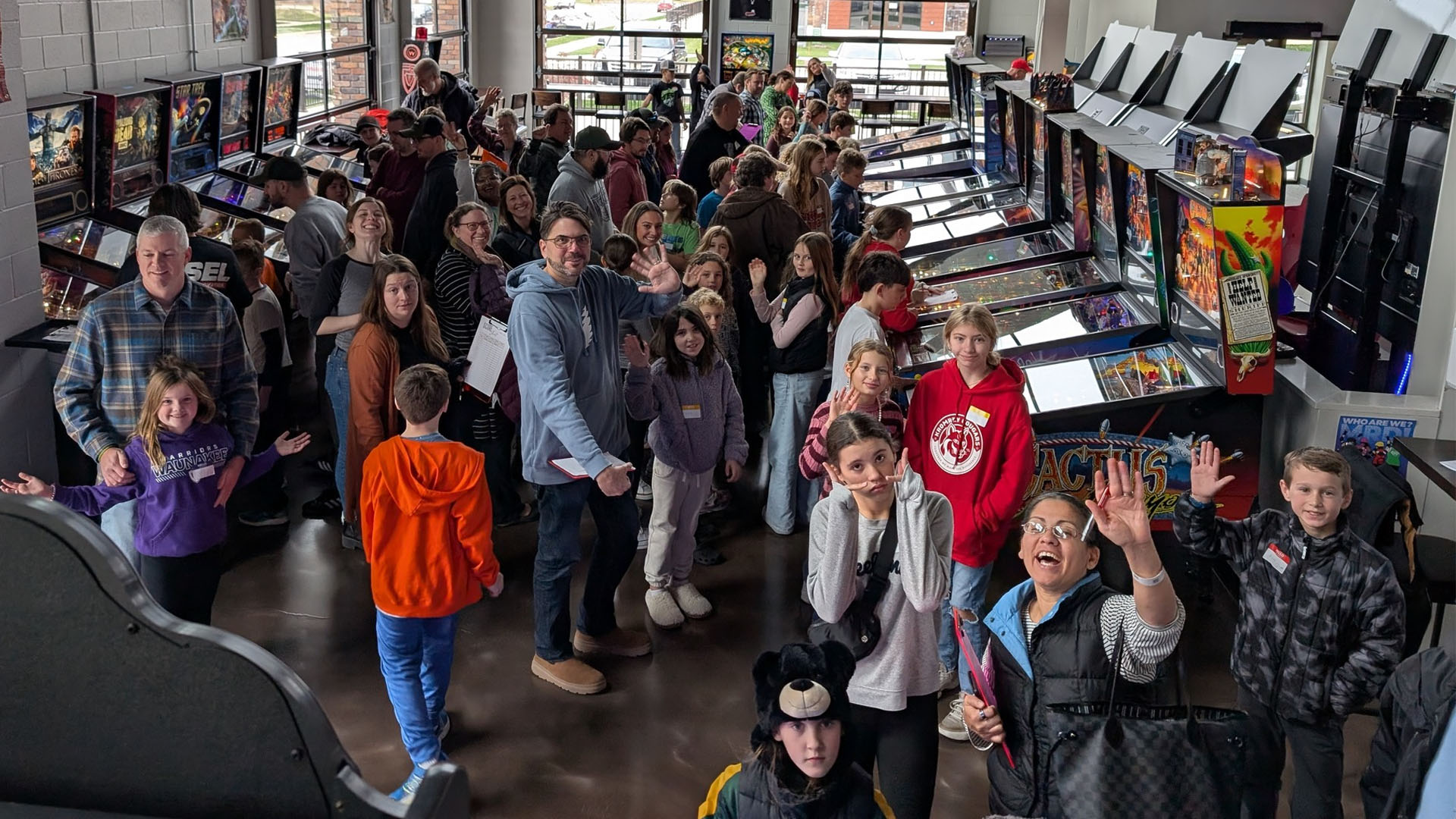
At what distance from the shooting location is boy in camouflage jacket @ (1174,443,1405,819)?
279 centimetres

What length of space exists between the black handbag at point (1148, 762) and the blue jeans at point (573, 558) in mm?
1878

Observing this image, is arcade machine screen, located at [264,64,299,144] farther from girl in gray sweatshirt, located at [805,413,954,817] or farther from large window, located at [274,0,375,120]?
girl in gray sweatshirt, located at [805,413,954,817]

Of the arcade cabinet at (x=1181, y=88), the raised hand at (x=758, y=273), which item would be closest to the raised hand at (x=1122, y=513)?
the raised hand at (x=758, y=273)

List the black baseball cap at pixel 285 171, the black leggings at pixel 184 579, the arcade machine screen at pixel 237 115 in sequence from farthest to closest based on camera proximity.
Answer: the arcade machine screen at pixel 237 115 → the black baseball cap at pixel 285 171 → the black leggings at pixel 184 579

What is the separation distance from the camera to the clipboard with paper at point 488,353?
458 centimetres

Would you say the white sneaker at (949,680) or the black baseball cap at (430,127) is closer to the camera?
the white sneaker at (949,680)

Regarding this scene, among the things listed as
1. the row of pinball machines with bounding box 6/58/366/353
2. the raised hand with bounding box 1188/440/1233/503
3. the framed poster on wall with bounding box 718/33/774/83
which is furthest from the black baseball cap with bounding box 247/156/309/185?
the framed poster on wall with bounding box 718/33/774/83

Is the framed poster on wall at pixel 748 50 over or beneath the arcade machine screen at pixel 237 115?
over

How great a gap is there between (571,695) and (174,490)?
4.33 ft

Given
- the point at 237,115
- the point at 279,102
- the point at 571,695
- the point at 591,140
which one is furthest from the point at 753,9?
the point at 571,695

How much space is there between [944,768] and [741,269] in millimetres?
2780

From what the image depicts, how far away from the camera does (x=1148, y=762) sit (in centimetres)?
216

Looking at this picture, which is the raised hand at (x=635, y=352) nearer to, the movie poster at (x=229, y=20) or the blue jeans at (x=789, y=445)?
the blue jeans at (x=789, y=445)

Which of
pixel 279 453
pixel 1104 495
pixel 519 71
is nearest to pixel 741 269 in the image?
pixel 279 453
